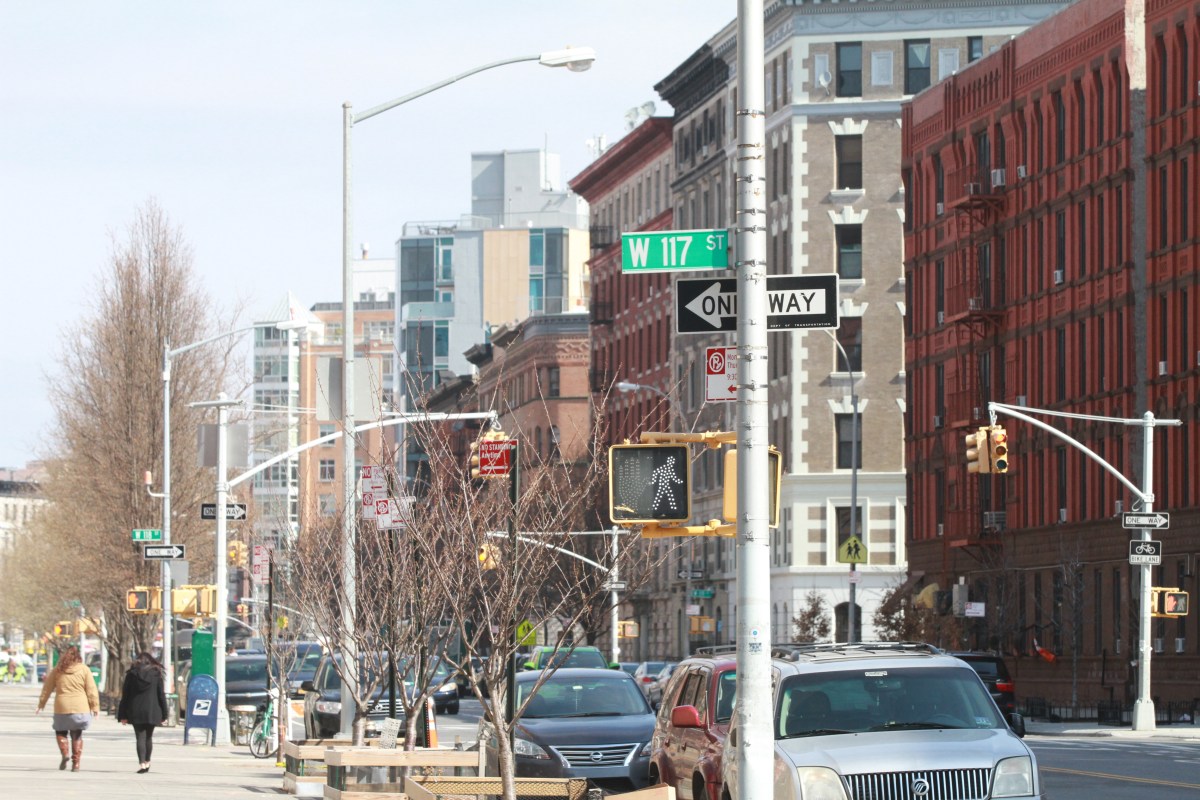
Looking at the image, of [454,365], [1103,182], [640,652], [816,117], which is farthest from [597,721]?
[454,365]

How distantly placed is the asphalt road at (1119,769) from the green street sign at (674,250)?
12.8m

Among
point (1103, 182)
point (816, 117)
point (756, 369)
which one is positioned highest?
point (816, 117)

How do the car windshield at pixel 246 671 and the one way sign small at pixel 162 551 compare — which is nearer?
the one way sign small at pixel 162 551

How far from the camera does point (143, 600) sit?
4950 centimetres

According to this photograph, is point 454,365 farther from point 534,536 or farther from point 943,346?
point 534,536

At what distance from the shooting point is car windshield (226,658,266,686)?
178ft

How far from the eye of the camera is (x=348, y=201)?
1169 inches

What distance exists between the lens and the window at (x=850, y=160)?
3366 inches

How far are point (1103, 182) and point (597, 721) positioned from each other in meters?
38.6

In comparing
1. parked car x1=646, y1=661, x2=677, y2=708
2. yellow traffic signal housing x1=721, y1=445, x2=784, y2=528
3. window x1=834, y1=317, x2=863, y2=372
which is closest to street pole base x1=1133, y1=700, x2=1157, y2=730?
parked car x1=646, y1=661, x2=677, y2=708

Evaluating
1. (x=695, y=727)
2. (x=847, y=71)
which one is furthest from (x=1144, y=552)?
(x=847, y=71)

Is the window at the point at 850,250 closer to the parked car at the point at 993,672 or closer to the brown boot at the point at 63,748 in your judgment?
the parked car at the point at 993,672

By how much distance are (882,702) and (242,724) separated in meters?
28.2

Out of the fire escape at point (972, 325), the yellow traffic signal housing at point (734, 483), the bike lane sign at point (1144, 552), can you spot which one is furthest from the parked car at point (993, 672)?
the yellow traffic signal housing at point (734, 483)
